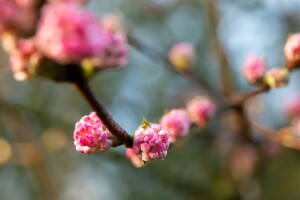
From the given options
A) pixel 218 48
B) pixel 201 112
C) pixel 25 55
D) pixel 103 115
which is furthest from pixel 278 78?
pixel 218 48

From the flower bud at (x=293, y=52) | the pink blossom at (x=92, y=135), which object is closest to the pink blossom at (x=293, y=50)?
the flower bud at (x=293, y=52)

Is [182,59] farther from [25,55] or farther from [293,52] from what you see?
[25,55]

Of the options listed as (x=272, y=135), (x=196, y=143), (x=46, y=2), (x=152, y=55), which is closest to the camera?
(x=46, y=2)

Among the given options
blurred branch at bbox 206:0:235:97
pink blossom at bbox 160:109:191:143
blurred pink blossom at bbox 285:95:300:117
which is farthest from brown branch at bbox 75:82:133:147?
blurred pink blossom at bbox 285:95:300:117

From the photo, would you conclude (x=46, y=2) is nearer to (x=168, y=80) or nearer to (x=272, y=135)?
(x=272, y=135)

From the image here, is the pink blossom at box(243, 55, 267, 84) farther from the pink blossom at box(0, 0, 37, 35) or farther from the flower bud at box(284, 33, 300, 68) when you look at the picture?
the pink blossom at box(0, 0, 37, 35)

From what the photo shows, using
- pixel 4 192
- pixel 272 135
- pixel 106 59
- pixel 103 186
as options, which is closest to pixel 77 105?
pixel 103 186
